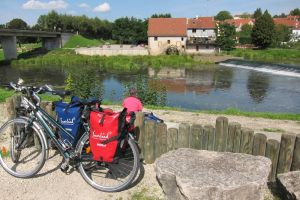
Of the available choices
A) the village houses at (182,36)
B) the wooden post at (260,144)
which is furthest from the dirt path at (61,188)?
the village houses at (182,36)

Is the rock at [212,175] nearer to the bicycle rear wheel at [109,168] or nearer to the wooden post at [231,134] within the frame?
the bicycle rear wheel at [109,168]

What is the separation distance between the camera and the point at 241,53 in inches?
2309

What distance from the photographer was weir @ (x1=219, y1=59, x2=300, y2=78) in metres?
39.0

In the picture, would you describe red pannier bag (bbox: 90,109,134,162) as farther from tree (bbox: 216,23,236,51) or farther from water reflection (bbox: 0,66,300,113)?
tree (bbox: 216,23,236,51)

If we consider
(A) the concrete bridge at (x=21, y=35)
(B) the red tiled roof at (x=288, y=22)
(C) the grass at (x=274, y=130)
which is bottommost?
(C) the grass at (x=274, y=130)

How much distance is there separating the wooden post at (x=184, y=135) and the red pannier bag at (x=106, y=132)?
1.38 m

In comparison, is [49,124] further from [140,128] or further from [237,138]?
[237,138]

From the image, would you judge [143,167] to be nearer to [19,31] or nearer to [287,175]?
[287,175]

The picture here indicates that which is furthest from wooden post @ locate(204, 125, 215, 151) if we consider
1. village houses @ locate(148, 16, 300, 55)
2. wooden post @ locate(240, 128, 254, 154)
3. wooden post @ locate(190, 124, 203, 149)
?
village houses @ locate(148, 16, 300, 55)

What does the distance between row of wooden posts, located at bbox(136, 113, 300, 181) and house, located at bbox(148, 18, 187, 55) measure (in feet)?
193

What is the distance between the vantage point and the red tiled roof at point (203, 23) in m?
73.5

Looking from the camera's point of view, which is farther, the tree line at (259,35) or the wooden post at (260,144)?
the tree line at (259,35)

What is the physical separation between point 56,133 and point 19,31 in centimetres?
5756

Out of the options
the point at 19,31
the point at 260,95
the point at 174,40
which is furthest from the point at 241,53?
the point at 19,31
